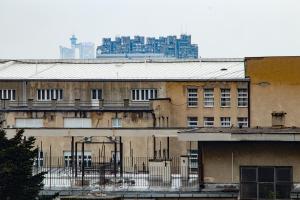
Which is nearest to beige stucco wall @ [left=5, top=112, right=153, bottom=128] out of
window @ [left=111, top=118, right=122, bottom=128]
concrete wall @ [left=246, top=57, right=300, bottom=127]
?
window @ [left=111, top=118, right=122, bottom=128]

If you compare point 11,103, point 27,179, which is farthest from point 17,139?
point 11,103

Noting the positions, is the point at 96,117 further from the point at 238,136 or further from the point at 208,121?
the point at 238,136

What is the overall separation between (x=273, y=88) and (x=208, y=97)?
272 inches

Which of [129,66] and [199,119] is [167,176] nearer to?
[199,119]

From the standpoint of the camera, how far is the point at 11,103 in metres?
65.3

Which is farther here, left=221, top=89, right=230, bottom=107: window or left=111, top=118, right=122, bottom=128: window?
Result: left=221, top=89, right=230, bottom=107: window

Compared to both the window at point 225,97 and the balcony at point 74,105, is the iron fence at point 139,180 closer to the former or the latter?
the balcony at point 74,105

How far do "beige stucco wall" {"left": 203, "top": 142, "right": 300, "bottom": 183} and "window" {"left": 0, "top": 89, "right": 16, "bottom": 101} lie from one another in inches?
1320

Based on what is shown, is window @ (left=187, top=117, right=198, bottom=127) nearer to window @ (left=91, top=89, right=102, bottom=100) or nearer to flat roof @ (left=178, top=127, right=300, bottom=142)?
window @ (left=91, top=89, right=102, bottom=100)

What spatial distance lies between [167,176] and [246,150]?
13.4 feet

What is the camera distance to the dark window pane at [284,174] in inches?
1364

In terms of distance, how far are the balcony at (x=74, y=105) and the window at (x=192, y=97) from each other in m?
2.94

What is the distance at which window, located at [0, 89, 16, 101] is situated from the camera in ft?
219

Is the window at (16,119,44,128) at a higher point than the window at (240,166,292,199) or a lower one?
higher
